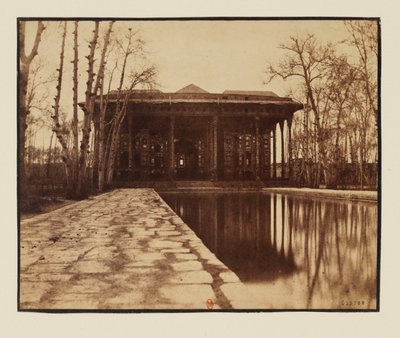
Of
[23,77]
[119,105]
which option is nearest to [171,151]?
[119,105]

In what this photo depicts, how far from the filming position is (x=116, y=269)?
15.8 feet

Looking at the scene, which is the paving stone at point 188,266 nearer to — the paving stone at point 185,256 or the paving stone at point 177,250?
the paving stone at point 185,256

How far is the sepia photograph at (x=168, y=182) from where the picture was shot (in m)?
4.65

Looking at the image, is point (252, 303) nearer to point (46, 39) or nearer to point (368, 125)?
point (368, 125)

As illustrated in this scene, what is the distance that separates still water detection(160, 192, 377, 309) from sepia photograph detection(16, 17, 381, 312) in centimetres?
2

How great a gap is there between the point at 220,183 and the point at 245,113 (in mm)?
1979

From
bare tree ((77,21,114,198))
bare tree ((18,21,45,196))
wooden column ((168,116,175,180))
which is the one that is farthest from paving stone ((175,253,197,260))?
wooden column ((168,116,175,180))

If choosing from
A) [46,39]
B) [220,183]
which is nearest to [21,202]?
[46,39]

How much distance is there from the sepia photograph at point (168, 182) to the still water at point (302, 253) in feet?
0.06

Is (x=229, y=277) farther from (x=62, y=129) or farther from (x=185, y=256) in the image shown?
(x=62, y=129)

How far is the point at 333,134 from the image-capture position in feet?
22.9

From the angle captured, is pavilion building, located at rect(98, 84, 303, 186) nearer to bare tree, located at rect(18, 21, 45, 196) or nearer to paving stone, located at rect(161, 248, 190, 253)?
bare tree, located at rect(18, 21, 45, 196)

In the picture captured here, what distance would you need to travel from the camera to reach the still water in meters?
4.57

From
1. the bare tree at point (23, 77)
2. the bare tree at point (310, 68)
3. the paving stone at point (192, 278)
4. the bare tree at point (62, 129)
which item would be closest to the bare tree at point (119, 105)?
the bare tree at point (62, 129)
